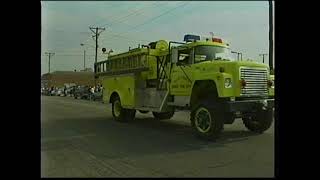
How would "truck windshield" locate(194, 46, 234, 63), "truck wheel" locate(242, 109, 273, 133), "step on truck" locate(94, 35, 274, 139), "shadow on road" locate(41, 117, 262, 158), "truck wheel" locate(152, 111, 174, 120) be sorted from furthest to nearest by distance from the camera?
"truck wheel" locate(152, 111, 174, 120) → "truck windshield" locate(194, 46, 234, 63) → "truck wheel" locate(242, 109, 273, 133) → "step on truck" locate(94, 35, 274, 139) → "shadow on road" locate(41, 117, 262, 158)

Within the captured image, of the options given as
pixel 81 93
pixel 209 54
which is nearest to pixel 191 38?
pixel 209 54

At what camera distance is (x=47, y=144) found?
11359 millimetres

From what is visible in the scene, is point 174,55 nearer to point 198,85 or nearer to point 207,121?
point 198,85

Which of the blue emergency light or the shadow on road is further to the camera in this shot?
the blue emergency light

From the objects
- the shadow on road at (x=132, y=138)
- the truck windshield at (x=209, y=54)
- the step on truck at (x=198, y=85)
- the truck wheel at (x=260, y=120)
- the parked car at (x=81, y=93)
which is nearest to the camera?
the shadow on road at (x=132, y=138)

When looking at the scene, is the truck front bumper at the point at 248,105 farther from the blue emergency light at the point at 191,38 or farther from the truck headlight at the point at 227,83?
the blue emergency light at the point at 191,38

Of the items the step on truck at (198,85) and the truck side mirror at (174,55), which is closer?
the step on truck at (198,85)

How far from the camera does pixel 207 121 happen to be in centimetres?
1169

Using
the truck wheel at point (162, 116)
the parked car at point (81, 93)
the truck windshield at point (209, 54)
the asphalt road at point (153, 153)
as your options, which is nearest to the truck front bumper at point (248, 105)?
the asphalt road at point (153, 153)

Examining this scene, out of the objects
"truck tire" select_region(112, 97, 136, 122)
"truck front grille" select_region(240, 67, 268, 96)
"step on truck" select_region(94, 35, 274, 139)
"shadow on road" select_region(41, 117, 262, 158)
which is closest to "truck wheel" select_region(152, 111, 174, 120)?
"step on truck" select_region(94, 35, 274, 139)

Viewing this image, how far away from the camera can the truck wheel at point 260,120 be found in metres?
12.5

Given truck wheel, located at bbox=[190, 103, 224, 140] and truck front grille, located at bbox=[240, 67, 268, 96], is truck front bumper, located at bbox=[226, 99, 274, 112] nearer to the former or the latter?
truck front grille, located at bbox=[240, 67, 268, 96]

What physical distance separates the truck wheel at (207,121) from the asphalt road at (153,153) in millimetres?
255

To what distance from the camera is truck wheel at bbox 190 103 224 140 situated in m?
11.4
